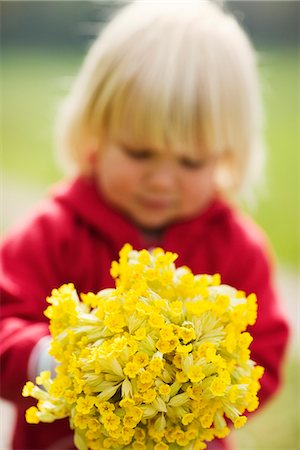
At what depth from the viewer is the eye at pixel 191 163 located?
187 cm

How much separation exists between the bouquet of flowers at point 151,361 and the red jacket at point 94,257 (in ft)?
1.89

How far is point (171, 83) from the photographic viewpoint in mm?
1815

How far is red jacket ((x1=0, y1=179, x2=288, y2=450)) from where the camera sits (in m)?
1.80

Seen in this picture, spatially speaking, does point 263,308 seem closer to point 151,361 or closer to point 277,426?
point 151,361

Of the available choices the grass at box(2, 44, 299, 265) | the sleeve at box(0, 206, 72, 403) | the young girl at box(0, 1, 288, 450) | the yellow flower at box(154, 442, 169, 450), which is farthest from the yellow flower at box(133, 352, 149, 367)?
the grass at box(2, 44, 299, 265)

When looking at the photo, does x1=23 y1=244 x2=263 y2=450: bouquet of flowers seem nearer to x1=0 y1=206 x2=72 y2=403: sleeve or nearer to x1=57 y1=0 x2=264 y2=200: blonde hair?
x1=0 y1=206 x2=72 y2=403: sleeve

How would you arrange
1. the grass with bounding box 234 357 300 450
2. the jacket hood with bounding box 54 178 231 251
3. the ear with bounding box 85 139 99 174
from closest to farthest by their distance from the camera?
the jacket hood with bounding box 54 178 231 251, the ear with bounding box 85 139 99 174, the grass with bounding box 234 357 300 450

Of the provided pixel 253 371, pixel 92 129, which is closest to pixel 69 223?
pixel 92 129

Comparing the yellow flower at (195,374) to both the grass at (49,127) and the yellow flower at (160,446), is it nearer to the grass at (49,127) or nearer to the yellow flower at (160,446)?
the yellow flower at (160,446)

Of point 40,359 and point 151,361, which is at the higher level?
point 151,361

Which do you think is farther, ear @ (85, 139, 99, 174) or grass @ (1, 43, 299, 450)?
grass @ (1, 43, 299, 450)

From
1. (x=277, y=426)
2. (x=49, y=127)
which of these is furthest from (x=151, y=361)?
(x=49, y=127)

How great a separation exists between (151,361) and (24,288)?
0.78 m

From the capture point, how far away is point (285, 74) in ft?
24.3
